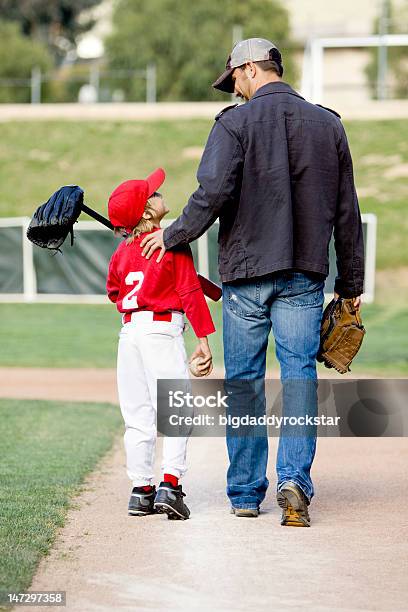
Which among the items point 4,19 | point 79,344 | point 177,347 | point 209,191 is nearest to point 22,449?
point 177,347

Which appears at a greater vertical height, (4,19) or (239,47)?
(4,19)

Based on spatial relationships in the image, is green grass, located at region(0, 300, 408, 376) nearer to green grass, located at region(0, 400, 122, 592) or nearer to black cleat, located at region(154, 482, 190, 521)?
green grass, located at region(0, 400, 122, 592)

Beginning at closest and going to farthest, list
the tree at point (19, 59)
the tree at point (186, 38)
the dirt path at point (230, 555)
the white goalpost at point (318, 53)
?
the dirt path at point (230, 555) < the white goalpost at point (318, 53) < the tree at point (19, 59) < the tree at point (186, 38)

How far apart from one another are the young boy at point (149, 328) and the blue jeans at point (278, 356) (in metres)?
0.16

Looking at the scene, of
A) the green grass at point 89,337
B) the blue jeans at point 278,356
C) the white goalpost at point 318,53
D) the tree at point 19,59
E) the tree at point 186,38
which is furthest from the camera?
the tree at point 186,38

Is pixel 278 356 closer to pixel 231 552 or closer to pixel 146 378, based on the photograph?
pixel 146 378

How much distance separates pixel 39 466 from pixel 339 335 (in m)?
2.43

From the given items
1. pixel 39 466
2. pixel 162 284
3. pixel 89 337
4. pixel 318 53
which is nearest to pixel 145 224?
pixel 162 284

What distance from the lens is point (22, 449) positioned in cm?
812

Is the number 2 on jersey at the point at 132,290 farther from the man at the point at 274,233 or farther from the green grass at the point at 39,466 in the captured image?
the green grass at the point at 39,466

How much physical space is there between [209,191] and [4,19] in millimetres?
62060

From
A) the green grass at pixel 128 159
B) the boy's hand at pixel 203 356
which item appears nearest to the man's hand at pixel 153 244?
the boy's hand at pixel 203 356

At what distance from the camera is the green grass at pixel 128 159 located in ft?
106

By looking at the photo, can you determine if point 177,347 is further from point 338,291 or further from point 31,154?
point 31,154
